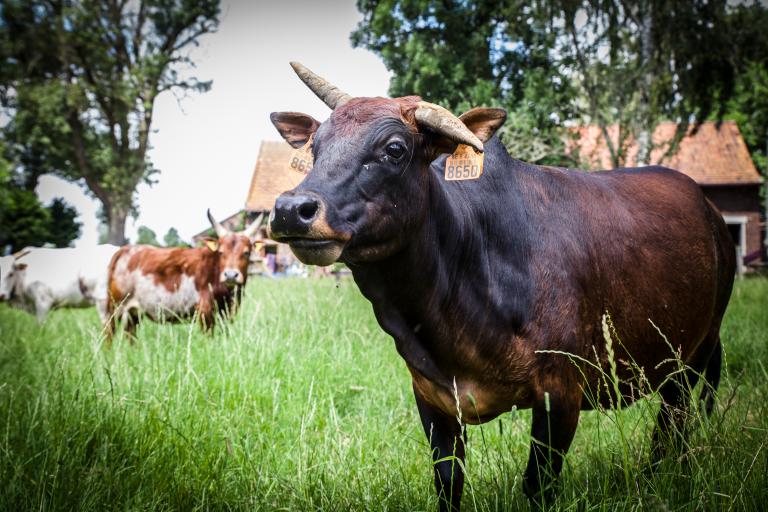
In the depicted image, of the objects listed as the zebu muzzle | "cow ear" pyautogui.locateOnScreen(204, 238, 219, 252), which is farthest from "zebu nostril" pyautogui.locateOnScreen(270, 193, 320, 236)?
"cow ear" pyautogui.locateOnScreen(204, 238, 219, 252)

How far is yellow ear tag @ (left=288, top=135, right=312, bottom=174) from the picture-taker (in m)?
2.47

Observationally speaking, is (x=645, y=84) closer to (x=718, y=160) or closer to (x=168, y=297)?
(x=168, y=297)

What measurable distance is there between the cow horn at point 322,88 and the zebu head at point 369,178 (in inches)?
8.4

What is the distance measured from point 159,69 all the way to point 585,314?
22992mm

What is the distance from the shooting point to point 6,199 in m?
12.3

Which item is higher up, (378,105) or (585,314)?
(378,105)

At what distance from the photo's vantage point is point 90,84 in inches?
833

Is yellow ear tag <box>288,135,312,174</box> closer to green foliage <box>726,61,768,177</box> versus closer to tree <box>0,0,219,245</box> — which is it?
green foliage <box>726,61,768,177</box>

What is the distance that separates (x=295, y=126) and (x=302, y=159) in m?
0.30

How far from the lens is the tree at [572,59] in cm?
1076

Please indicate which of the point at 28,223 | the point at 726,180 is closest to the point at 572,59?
the point at 28,223

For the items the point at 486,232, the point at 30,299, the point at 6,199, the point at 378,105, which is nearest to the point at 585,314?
the point at 486,232

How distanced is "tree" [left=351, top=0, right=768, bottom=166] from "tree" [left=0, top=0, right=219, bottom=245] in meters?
12.0

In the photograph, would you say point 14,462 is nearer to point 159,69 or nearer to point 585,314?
point 585,314
